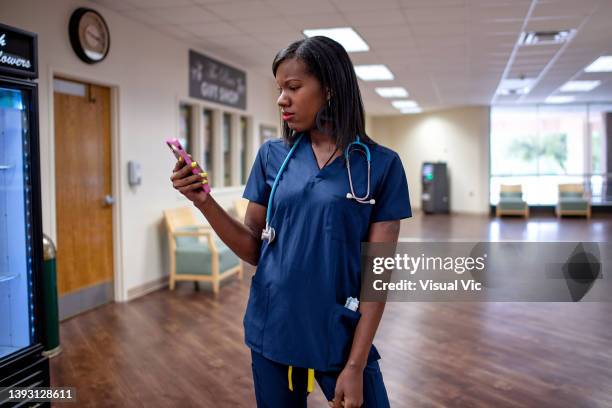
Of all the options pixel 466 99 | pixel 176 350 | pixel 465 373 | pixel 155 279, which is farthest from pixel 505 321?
pixel 466 99

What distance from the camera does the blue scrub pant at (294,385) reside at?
1.21 m

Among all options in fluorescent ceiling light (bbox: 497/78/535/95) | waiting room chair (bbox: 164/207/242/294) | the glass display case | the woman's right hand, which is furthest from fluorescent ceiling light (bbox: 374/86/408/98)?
the woman's right hand

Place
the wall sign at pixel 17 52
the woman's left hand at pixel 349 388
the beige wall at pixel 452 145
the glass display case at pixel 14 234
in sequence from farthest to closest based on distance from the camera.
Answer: the beige wall at pixel 452 145 < the glass display case at pixel 14 234 < the wall sign at pixel 17 52 < the woman's left hand at pixel 349 388

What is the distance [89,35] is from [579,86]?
31.5 ft

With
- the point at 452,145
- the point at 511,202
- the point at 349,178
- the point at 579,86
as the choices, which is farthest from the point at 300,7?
the point at 452,145

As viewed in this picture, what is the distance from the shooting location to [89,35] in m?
4.72

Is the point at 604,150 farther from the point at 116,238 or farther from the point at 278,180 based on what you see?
the point at 278,180

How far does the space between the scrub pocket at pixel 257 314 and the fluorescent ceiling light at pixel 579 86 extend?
418 inches

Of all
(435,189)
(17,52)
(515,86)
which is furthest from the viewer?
(435,189)

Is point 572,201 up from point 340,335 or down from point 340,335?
down

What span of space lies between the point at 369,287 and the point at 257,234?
315mm

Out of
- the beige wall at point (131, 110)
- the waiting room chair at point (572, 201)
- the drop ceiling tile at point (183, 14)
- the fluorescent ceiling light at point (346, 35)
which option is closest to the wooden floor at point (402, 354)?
the beige wall at point (131, 110)

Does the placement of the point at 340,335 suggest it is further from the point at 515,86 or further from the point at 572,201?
the point at 572,201

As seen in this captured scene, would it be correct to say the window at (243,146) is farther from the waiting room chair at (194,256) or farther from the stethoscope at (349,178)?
the stethoscope at (349,178)
